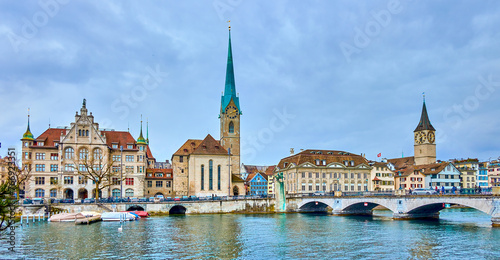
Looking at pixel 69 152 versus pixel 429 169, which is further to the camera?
pixel 429 169

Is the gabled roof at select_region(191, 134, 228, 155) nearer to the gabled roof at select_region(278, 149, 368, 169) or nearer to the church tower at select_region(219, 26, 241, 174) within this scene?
the church tower at select_region(219, 26, 241, 174)

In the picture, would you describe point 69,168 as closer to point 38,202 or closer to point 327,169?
point 38,202

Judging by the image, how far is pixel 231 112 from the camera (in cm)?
11469

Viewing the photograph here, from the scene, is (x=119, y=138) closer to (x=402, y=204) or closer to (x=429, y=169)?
(x=402, y=204)

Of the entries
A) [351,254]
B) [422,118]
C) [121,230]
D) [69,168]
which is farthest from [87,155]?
[422,118]

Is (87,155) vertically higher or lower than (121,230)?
higher

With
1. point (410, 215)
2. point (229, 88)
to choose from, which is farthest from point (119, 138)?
point (410, 215)

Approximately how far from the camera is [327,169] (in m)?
104

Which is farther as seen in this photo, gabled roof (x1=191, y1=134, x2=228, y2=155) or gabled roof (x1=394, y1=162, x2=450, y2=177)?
gabled roof (x1=394, y1=162, x2=450, y2=177)

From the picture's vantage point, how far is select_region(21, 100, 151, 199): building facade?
8556cm

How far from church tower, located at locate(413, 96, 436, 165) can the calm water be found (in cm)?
8795

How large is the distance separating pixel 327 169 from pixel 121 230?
63.3m

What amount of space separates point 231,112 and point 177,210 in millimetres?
37390

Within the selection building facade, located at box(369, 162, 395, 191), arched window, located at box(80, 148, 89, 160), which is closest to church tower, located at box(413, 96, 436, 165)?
building facade, located at box(369, 162, 395, 191)
